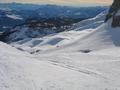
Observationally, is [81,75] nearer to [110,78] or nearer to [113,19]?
[110,78]

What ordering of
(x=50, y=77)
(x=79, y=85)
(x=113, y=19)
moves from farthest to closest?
(x=113, y=19), (x=50, y=77), (x=79, y=85)

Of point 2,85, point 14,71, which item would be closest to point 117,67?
point 14,71

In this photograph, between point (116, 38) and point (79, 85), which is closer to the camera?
point (79, 85)

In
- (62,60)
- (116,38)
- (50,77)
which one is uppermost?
(50,77)

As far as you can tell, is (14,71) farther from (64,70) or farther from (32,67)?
(64,70)

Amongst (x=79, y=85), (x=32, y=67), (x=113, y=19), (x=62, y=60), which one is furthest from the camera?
(x=113, y=19)

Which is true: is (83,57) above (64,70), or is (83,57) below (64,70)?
below

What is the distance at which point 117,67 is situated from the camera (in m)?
40.9

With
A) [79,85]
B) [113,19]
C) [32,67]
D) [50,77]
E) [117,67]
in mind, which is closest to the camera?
[79,85]

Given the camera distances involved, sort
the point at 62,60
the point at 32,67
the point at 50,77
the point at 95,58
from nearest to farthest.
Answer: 1. the point at 50,77
2. the point at 32,67
3. the point at 62,60
4. the point at 95,58

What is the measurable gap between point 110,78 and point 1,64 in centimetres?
1024

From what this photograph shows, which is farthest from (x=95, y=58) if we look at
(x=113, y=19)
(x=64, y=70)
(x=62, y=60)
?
(x=113, y=19)

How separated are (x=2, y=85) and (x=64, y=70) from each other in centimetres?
1092

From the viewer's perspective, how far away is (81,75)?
35531 millimetres
